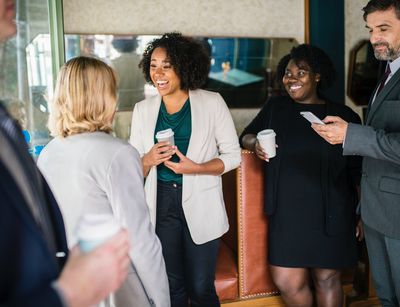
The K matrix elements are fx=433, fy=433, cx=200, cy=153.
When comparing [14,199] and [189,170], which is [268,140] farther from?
[14,199]

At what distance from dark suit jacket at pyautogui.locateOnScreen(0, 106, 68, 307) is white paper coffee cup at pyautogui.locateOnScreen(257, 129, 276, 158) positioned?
1510 mm

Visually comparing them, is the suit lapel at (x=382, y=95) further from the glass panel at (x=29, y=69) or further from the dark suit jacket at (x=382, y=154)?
the glass panel at (x=29, y=69)

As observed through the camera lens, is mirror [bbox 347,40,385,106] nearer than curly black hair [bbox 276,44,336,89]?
No

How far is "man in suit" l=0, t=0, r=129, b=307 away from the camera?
2.34 ft

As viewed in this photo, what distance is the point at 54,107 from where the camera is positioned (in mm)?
1519

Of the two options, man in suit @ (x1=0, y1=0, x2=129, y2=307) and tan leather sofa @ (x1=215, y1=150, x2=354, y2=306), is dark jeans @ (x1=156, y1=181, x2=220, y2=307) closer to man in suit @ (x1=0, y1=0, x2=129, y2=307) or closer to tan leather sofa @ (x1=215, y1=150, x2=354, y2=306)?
tan leather sofa @ (x1=215, y1=150, x2=354, y2=306)

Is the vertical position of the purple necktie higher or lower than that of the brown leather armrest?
higher

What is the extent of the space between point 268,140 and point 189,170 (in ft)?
1.41

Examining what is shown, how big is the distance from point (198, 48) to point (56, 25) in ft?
3.49

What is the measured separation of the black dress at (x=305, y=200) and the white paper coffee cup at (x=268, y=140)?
0.50 feet

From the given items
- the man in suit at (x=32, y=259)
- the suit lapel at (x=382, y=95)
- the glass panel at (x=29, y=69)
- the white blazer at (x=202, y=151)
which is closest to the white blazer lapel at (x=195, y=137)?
the white blazer at (x=202, y=151)

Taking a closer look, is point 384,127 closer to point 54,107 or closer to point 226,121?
point 226,121

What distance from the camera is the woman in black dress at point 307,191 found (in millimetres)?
2283

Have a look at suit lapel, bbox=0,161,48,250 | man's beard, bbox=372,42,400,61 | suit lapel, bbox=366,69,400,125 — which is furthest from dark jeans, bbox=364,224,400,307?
suit lapel, bbox=0,161,48,250
